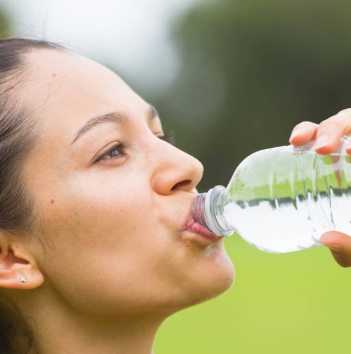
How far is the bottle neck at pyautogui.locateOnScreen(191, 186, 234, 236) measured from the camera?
2076 mm

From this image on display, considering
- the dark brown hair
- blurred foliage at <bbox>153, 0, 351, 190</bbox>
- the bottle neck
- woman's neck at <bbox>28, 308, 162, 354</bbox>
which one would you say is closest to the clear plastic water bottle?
the bottle neck

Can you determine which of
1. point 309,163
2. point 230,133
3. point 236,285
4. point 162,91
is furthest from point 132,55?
point 309,163

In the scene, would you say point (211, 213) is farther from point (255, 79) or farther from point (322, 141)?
point (255, 79)

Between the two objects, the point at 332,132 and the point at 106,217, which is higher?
the point at 332,132

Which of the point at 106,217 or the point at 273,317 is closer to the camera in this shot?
the point at 106,217

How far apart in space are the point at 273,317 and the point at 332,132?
4.52 meters

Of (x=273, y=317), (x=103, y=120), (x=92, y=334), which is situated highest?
(x=103, y=120)

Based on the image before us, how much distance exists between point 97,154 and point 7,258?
46cm

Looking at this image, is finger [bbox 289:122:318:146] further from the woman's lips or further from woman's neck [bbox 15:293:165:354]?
woman's neck [bbox 15:293:165:354]

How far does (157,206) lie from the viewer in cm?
211

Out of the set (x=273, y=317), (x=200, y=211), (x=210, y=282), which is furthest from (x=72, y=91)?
(x=273, y=317)

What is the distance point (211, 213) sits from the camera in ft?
6.81

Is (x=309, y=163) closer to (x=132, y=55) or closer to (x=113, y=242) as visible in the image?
(x=113, y=242)

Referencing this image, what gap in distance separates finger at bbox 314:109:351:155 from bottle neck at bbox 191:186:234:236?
352 millimetres
